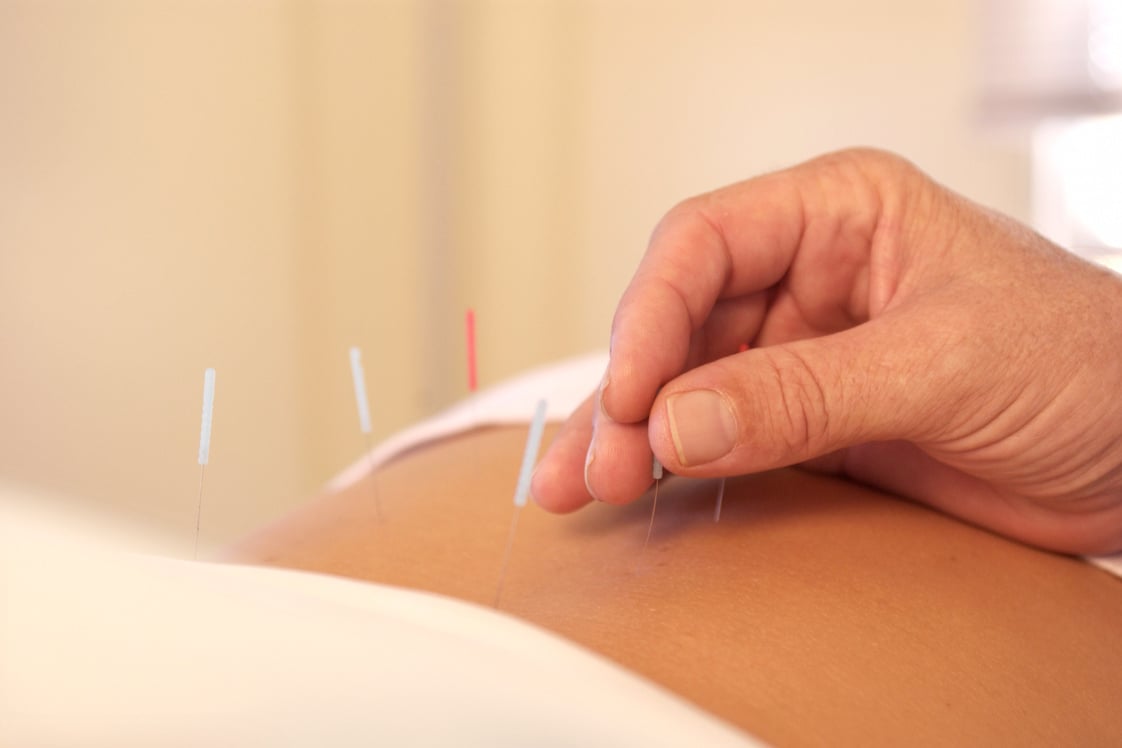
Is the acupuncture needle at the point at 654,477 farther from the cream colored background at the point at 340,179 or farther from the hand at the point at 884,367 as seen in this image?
the cream colored background at the point at 340,179

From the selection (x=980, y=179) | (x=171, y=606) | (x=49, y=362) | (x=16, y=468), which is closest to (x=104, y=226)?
(x=49, y=362)

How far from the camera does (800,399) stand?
70 cm

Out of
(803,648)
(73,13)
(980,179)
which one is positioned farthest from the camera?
(980,179)

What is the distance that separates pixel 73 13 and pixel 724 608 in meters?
2.04

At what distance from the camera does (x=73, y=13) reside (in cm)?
204

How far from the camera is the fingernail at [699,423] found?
2.22ft

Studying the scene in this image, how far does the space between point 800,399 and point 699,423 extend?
0.08 metres

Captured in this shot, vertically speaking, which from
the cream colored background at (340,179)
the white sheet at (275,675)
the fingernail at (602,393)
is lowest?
the cream colored background at (340,179)

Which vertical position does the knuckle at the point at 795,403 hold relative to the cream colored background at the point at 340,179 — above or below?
above

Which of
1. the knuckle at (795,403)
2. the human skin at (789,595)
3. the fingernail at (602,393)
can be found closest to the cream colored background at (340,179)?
the human skin at (789,595)

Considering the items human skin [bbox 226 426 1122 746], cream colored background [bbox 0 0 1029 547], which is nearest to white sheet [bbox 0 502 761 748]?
human skin [bbox 226 426 1122 746]

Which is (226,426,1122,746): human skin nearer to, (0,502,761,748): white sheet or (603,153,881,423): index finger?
(0,502,761,748): white sheet

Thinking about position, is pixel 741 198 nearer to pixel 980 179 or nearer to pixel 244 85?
pixel 244 85

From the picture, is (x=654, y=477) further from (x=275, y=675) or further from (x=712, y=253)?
(x=275, y=675)
